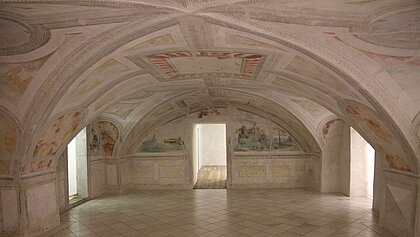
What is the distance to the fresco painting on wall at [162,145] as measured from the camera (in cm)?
1567

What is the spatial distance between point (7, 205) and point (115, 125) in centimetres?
629

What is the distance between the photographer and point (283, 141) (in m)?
15.5

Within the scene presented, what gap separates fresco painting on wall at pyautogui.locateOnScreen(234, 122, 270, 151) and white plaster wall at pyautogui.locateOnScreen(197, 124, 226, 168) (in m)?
9.71

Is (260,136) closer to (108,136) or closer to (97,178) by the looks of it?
(108,136)

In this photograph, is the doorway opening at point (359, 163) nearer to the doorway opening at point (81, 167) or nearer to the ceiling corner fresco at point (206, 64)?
the ceiling corner fresco at point (206, 64)

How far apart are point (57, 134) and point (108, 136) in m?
5.45

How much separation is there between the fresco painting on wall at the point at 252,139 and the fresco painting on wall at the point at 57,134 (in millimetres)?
8659

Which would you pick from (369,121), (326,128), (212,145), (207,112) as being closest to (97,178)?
(207,112)

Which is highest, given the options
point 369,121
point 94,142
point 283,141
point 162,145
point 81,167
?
point 369,121

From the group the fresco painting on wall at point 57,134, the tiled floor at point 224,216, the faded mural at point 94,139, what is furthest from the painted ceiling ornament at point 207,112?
the fresco painting on wall at point 57,134

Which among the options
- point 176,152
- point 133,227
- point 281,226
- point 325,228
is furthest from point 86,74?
point 176,152

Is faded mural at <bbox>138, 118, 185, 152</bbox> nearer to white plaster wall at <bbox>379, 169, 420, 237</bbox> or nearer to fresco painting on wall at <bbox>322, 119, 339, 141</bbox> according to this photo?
fresco painting on wall at <bbox>322, 119, 339, 141</bbox>

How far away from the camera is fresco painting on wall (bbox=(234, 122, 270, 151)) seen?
1562 centimetres

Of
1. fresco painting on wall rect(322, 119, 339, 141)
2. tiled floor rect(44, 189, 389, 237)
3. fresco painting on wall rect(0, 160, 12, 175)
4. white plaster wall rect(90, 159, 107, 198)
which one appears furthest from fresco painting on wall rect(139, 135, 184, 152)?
fresco painting on wall rect(0, 160, 12, 175)
